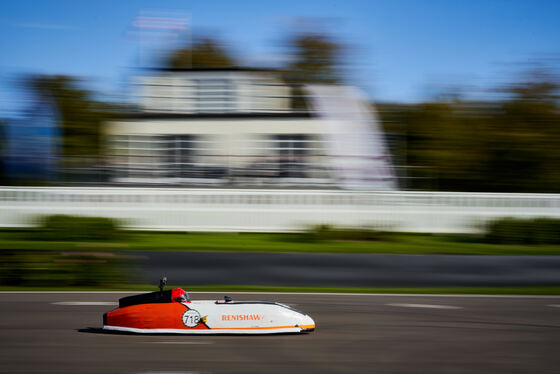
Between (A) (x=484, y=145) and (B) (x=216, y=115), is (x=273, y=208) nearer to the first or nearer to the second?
(B) (x=216, y=115)

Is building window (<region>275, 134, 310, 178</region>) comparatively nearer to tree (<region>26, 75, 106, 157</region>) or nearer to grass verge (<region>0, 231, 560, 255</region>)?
grass verge (<region>0, 231, 560, 255</region>)

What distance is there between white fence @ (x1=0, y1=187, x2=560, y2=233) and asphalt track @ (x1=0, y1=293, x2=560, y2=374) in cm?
579

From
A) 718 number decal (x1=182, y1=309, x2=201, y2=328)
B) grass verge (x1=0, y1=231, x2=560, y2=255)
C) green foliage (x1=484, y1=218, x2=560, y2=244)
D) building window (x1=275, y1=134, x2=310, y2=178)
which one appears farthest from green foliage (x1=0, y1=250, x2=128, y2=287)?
green foliage (x1=484, y1=218, x2=560, y2=244)

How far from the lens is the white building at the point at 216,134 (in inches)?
587

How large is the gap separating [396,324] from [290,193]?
23.5 feet

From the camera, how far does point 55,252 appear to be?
27.2 ft

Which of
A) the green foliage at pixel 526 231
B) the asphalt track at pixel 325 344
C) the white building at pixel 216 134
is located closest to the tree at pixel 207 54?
the white building at pixel 216 134

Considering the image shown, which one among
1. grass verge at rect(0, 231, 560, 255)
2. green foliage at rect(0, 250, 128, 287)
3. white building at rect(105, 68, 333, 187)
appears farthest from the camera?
white building at rect(105, 68, 333, 187)

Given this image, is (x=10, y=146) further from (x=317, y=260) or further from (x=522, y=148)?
(x=522, y=148)

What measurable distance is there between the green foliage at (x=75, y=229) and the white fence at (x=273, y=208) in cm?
115

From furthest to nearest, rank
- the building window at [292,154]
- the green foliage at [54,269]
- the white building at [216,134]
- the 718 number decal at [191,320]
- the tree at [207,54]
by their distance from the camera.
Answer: the tree at [207,54] → the white building at [216,134] → the building window at [292,154] → the green foliage at [54,269] → the 718 number decal at [191,320]

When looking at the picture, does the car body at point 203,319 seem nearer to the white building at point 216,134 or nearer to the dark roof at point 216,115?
the white building at point 216,134

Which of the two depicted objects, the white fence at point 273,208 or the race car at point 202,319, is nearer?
the race car at point 202,319

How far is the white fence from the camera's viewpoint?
505 inches
